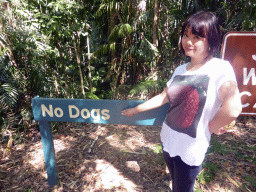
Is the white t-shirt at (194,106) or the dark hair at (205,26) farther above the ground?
the dark hair at (205,26)

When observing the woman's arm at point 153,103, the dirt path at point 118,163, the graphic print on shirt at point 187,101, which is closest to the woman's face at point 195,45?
the graphic print on shirt at point 187,101

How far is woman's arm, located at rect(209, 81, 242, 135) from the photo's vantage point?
0.96 metres

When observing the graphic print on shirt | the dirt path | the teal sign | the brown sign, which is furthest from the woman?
the dirt path

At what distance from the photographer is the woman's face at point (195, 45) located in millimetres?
1065

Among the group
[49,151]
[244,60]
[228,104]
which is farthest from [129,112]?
[49,151]

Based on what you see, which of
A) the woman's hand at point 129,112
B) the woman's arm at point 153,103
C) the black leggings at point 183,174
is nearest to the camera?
the black leggings at point 183,174

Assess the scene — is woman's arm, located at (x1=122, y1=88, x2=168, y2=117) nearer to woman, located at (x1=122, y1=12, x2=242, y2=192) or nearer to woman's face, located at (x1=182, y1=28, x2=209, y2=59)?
woman, located at (x1=122, y1=12, x2=242, y2=192)

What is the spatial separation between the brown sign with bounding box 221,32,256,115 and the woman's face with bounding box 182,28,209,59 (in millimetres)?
199

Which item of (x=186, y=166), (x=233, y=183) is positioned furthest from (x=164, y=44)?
(x=186, y=166)

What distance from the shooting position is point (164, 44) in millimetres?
4281

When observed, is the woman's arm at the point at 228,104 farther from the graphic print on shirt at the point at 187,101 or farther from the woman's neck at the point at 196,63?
the woman's neck at the point at 196,63

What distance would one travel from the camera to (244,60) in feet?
3.87

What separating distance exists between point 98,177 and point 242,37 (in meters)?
2.18

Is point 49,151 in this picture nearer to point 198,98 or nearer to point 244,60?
point 198,98
